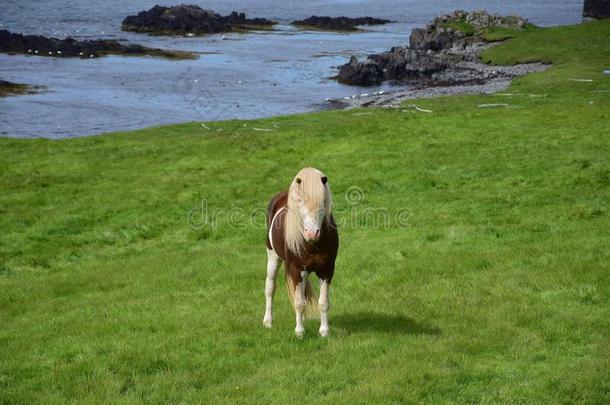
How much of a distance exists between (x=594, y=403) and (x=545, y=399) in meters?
0.62

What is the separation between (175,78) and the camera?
259ft

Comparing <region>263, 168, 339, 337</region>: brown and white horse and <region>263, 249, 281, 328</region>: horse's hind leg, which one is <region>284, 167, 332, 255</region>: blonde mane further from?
<region>263, 249, 281, 328</region>: horse's hind leg

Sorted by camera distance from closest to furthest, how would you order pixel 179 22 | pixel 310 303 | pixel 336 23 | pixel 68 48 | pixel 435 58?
pixel 310 303
pixel 435 58
pixel 68 48
pixel 179 22
pixel 336 23

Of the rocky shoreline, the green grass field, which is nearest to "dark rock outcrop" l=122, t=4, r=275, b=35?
the rocky shoreline

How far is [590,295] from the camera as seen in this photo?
15312 millimetres

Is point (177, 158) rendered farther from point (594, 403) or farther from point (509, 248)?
point (594, 403)

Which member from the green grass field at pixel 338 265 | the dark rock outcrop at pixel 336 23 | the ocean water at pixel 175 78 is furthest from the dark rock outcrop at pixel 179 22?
the green grass field at pixel 338 265

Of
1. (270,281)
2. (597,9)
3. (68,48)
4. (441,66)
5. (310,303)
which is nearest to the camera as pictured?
(310,303)

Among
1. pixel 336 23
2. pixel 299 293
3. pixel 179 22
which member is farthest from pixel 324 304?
pixel 336 23

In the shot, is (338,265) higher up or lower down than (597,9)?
lower down

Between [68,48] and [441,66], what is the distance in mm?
45807

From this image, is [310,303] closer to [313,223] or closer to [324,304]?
[324,304]

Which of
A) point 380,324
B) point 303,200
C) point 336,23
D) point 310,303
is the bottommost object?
point 380,324

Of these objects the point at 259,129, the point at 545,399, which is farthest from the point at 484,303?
the point at 259,129
